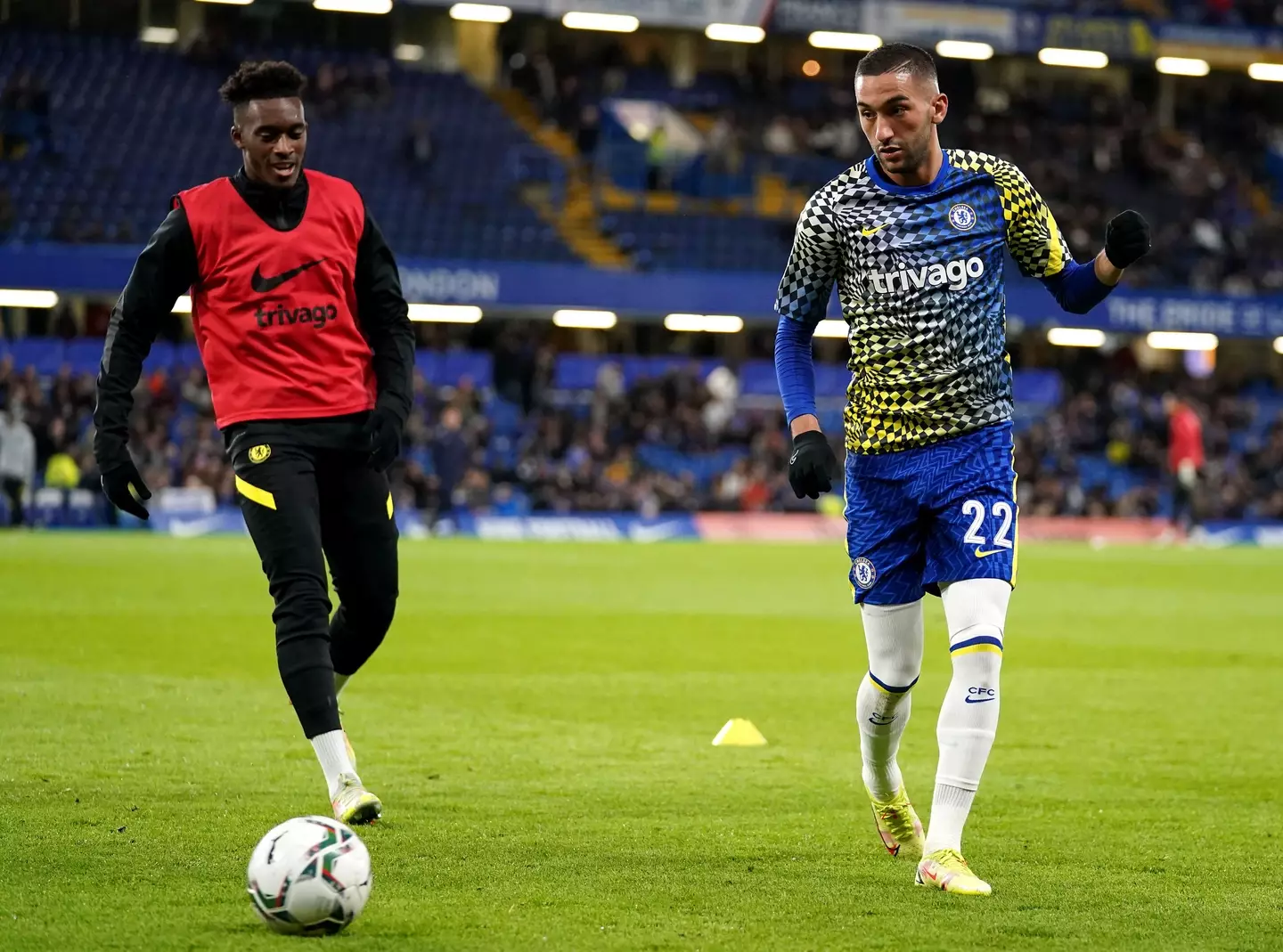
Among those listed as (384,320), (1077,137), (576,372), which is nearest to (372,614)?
(384,320)

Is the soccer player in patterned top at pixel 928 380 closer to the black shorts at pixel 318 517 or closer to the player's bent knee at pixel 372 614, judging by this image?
the black shorts at pixel 318 517

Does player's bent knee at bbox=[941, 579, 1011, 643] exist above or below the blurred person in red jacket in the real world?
above

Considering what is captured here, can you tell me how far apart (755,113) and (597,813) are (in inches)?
1410

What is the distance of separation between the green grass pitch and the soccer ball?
0.23ft

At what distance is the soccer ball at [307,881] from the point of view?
4.73 m

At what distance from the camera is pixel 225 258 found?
643 cm

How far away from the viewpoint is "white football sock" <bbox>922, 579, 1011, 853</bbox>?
18.4ft

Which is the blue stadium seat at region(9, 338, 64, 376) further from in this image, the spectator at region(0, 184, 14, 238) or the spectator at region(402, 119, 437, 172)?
the spectator at region(402, 119, 437, 172)

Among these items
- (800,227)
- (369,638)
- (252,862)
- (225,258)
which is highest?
(800,227)

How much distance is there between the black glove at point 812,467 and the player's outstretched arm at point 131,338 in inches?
87.2

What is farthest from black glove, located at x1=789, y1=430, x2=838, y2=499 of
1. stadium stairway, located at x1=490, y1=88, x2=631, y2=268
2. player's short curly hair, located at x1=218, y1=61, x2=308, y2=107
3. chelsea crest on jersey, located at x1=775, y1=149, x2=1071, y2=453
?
stadium stairway, located at x1=490, y1=88, x2=631, y2=268

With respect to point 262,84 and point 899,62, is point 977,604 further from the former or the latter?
point 262,84

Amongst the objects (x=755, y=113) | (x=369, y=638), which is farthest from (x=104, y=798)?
(x=755, y=113)

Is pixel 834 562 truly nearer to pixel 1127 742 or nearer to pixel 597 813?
pixel 1127 742
